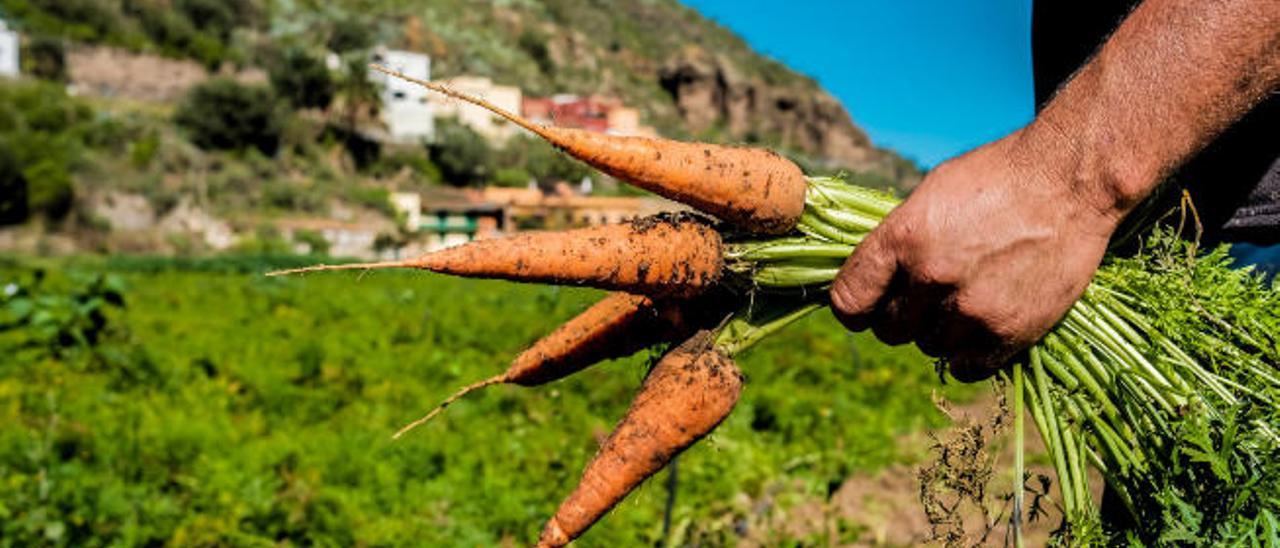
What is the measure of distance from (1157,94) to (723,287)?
0.96 meters

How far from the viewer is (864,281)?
1.72 metres

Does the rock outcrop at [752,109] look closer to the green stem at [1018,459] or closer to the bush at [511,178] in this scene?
the bush at [511,178]

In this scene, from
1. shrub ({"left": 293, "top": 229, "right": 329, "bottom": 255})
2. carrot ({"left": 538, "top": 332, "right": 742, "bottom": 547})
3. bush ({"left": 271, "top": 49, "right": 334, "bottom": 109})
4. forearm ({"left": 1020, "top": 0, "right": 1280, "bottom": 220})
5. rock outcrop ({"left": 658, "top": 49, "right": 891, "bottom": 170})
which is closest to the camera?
forearm ({"left": 1020, "top": 0, "right": 1280, "bottom": 220})

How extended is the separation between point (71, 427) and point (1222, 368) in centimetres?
533

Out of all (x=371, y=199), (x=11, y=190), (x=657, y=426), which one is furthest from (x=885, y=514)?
(x=371, y=199)

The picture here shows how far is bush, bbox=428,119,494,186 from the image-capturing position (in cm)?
6078

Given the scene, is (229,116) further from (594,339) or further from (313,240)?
(594,339)

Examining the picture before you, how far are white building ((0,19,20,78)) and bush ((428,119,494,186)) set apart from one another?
24.4 metres

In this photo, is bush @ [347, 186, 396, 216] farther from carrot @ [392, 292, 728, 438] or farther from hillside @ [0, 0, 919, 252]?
carrot @ [392, 292, 728, 438]

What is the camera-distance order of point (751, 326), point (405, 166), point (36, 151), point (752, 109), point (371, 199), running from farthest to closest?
point (752, 109) → point (405, 166) → point (371, 199) → point (36, 151) → point (751, 326)

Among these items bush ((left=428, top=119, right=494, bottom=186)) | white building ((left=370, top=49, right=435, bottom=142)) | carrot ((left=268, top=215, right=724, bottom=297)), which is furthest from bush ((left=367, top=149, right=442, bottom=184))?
carrot ((left=268, top=215, right=724, bottom=297))

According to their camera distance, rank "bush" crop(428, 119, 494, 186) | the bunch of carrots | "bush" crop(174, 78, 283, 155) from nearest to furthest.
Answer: the bunch of carrots < "bush" crop(174, 78, 283, 155) < "bush" crop(428, 119, 494, 186)

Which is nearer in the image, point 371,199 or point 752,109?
point 371,199

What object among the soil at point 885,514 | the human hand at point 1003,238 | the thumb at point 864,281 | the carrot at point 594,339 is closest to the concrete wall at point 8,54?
the soil at point 885,514
